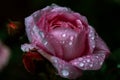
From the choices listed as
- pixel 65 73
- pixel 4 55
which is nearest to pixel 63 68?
pixel 65 73

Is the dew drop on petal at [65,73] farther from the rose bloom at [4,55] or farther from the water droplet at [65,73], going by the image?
the rose bloom at [4,55]

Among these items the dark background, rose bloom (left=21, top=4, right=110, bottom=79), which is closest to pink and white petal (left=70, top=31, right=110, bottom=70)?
rose bloom (left=21, top=4, right=110, bottom=79)

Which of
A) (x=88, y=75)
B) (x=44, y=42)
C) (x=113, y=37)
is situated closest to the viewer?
(x=44, y=42)

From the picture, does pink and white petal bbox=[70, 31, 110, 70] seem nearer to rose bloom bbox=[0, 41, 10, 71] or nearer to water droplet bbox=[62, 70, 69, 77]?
water droplet bbox=[62, 70, 69, 77]

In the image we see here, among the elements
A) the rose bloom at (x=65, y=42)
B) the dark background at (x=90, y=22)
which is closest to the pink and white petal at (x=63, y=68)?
the rose bloom at (x=65, y=42)

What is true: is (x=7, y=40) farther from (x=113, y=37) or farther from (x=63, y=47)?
(x=63, y=47)

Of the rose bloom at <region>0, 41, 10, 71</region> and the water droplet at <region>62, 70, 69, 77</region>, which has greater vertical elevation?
the water droplet at <region>62, 70, 69, 77</region>

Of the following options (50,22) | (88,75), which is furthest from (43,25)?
(88,75)

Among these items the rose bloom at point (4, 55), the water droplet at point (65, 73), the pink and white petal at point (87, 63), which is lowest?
the rose bloom at point (4, 55)
